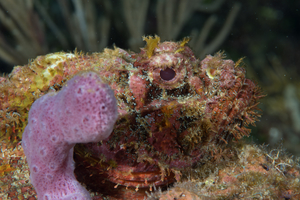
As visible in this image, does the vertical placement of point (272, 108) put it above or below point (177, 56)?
below

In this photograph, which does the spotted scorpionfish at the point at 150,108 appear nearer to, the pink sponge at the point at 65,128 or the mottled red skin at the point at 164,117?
the mottled red skin at the point at 164,117

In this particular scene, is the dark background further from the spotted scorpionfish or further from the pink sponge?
the pink sponge

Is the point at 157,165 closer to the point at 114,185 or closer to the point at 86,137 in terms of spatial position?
the point at 114,185

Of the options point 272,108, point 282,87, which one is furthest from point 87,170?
point 282,87

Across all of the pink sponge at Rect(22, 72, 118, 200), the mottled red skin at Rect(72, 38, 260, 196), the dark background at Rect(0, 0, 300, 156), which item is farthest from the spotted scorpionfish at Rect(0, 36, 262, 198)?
the dark background at Rect(0, 0, 300, 156)

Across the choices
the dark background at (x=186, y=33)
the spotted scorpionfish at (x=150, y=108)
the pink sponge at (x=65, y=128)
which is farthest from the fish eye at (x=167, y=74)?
the dark background at (x=186, y=33)

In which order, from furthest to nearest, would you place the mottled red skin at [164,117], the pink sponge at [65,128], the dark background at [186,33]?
the dark background at [186,33], the mottled red skin at [164,117], the pink sponge at [65,128]

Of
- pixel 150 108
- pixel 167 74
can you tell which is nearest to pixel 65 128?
pixel 150 108
